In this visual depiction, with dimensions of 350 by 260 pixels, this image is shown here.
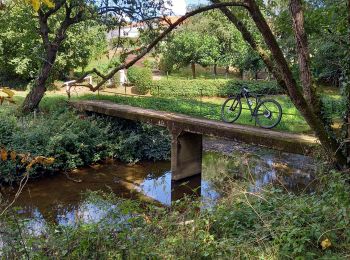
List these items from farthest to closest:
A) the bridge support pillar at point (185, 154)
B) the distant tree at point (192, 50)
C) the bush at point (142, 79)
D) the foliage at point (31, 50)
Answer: the distant tree at point (192, 50), the bush at point (142, 79), the foliage at point (31, 50), the bridge support pillar at point (185, 154)

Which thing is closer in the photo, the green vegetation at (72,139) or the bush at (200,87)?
the green vegetation at (72,139)

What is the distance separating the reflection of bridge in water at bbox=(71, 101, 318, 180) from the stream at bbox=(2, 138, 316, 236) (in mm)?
532

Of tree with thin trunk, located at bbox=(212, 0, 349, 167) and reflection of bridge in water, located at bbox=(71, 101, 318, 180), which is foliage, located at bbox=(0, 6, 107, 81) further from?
tree with thin trunk, located at bbox=(212, 0, 349, 167)

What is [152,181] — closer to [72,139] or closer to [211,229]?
[72,139]

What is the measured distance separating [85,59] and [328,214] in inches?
908

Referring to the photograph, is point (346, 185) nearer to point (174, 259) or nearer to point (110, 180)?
point (174, 259)

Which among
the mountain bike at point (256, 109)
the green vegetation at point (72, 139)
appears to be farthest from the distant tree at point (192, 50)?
the mountain bike at point (256, 109)

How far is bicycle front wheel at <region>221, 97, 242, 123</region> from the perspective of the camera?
1242 cm

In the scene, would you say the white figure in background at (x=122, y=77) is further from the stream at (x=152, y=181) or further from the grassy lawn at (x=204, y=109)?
the stream at (x=152, y=181)

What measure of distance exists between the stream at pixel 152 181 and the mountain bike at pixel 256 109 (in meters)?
1.27

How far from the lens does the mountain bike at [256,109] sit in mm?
11516

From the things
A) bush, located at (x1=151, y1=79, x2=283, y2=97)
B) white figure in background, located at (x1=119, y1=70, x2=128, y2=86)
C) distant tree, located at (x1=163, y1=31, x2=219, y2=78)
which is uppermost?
distant tree, located at (x1=163, y1=31, x2=219, y2=78)

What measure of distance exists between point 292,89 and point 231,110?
24.2 ft

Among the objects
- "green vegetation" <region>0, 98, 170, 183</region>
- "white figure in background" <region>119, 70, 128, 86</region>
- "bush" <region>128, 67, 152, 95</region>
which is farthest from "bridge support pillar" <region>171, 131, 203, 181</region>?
"white figure in background" <region>119, 70, 128, 86</region>
